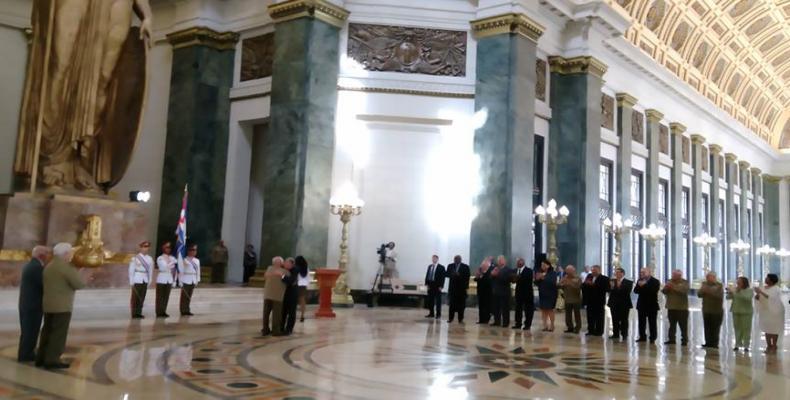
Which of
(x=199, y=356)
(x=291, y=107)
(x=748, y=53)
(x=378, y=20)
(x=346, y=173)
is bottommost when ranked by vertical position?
(x=199, y=356)

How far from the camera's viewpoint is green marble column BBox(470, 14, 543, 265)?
50.5 ft

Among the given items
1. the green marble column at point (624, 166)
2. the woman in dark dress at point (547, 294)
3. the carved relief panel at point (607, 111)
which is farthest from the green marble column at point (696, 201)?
the woman in dark dress at point (547, 294)

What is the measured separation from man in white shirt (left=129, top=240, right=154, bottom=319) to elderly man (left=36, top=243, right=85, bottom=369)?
4.40 metres

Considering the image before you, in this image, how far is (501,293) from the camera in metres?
11.9

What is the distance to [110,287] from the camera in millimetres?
10664

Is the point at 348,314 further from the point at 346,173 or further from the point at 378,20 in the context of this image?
the point at 378,20

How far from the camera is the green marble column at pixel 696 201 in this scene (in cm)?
2828

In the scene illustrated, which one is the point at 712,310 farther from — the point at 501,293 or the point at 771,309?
the point at 501,293

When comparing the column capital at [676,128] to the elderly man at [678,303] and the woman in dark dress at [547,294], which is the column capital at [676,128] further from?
the elderly man at [678,303]

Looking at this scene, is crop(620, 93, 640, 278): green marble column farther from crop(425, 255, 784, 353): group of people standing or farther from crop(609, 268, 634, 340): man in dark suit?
crop(609, 268, 634, 340): man in dark suit


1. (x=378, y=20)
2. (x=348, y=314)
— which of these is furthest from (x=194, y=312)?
(x=378, y=20)

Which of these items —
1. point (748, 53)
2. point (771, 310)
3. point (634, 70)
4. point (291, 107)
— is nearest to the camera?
point (771, 310)

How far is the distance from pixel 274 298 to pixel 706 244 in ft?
79.3

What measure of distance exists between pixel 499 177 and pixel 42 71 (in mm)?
9554
